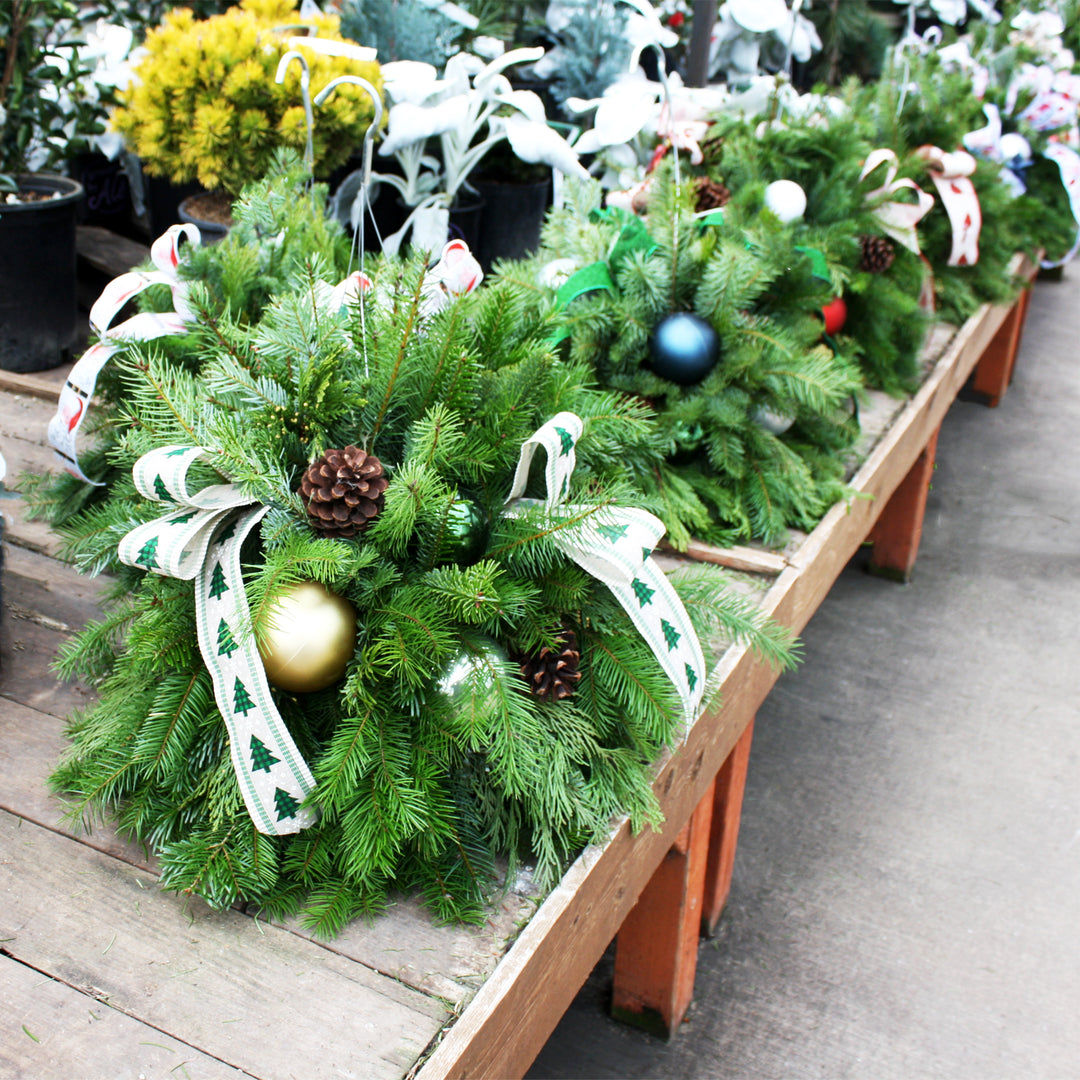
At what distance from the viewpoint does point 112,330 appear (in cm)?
123

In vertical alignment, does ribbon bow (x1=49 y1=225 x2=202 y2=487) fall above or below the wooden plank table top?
above

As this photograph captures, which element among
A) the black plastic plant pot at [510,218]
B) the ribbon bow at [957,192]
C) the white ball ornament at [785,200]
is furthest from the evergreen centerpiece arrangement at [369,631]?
the black plastic plant pot at [510,218]

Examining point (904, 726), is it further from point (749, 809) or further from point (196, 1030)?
point (196, 1030)

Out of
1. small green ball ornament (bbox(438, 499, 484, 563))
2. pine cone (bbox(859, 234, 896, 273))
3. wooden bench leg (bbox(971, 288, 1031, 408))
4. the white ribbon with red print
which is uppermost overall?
the white ribbon with red print

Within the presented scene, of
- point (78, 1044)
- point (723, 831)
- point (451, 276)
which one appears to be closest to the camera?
point (78, 1044)

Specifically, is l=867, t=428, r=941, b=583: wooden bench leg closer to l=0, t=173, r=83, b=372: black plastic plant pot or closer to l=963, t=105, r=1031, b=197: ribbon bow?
l=963, t=105, r=1031, b=197: ribbon bow

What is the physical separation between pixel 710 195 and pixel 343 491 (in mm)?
1308

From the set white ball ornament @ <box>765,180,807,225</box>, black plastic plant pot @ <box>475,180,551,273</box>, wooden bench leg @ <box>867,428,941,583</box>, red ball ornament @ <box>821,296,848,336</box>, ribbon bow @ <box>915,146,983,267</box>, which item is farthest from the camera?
black plastic plant pot @ <box>475,180,551,273</box>

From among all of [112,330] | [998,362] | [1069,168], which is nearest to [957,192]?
[1069,168]

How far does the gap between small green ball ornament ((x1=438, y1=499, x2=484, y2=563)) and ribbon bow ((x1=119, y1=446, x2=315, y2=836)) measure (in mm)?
170

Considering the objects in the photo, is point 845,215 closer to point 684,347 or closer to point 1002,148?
point 684,347

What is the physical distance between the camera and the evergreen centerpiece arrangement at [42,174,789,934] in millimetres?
879

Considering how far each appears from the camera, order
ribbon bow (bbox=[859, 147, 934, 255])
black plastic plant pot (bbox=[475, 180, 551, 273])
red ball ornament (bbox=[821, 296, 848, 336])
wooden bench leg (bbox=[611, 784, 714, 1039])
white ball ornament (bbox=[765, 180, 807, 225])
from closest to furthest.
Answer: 1. wooden bench leg (bbox=[611, 784, 714, 1039])
2. white ball ornament (bbox=[765, 180, 807, 225])
3. red ball ornament (bbox=[821, 296, 848, 336])
4. ribbon bow (bbox=[859, 147, 934, 255])
5. black plastic plant pot (bbox=[475, 180, 551, 273])

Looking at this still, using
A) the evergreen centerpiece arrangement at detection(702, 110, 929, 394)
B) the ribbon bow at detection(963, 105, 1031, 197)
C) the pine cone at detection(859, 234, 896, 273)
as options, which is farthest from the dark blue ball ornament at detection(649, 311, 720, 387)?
the ribbon bow at detection(963, 105, 1031, 197)
